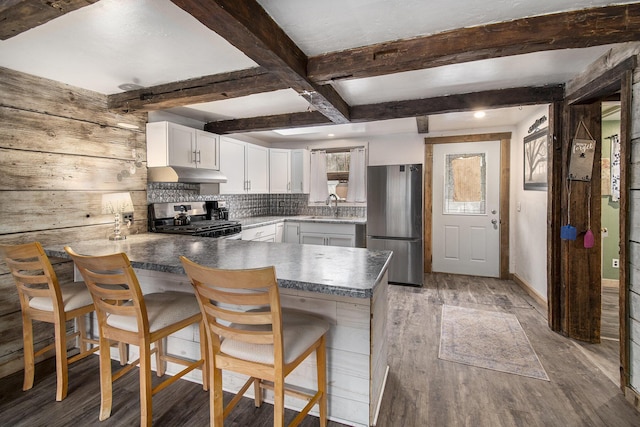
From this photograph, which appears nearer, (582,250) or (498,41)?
(498,41)

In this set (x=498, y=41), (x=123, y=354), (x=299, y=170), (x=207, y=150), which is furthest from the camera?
(x=299, y=170)

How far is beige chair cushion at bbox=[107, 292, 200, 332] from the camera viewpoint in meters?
1.66

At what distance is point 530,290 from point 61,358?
4536 mm

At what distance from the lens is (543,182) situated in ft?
10.8

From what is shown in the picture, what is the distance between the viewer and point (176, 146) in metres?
3.23

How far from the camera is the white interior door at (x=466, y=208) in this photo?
455cm

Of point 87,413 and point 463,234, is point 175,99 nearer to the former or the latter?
point 87,413

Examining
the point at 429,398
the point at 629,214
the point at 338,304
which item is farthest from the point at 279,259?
the point at 629,214

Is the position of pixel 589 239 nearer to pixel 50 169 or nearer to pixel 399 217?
pixel 399 217

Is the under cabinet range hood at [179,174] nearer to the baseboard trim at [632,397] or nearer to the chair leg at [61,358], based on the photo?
the chair leg at [61,358]

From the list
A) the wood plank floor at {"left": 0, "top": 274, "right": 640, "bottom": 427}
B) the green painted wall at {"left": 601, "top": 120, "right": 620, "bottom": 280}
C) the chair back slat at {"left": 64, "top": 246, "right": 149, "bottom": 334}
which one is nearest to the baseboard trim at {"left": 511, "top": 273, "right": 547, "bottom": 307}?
the wood plank floor at {"left": 0, "top": 274, "right": 640, "bottom": 427}

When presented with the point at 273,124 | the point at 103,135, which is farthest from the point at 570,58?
the point at 103,135

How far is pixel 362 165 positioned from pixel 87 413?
14.0 ft

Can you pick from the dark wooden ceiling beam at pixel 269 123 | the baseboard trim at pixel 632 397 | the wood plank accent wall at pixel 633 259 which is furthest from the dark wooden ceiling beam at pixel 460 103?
the baseboard trim at pixel 632 397
